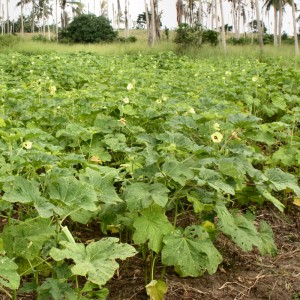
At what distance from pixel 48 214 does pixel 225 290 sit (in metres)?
1.12

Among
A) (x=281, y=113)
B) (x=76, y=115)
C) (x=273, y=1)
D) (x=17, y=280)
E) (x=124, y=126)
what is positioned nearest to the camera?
(x=17, y=280)

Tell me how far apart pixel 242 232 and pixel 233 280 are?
0.31m

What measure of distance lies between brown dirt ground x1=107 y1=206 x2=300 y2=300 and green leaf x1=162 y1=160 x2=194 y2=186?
56 centimetres

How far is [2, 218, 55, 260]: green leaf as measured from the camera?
5.57ft

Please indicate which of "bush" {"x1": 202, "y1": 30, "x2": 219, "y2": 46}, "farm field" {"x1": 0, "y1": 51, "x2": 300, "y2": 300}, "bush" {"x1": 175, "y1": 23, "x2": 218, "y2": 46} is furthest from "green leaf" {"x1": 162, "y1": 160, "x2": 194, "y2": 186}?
"bush" {"x1": 202, "y1": 30, "x2": 219, "y2": 46}

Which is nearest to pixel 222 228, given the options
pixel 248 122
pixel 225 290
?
pixel 225 290

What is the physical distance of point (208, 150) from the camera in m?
2.35

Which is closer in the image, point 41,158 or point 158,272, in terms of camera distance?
point 41,158

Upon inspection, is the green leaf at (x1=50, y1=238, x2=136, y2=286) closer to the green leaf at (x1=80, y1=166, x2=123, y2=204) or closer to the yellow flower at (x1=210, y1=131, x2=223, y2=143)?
the green leaf at (x1=80, y1=166, x2=123, y2=204)

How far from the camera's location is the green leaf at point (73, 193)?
1.64 meters

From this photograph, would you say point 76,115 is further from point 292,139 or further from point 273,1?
point 273,1

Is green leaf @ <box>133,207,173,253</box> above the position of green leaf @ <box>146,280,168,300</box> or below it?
above

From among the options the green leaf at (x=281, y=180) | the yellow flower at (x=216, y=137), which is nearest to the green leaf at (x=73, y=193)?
the green leaf at (x=281, y=180)

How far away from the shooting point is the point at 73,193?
5.45 ft
